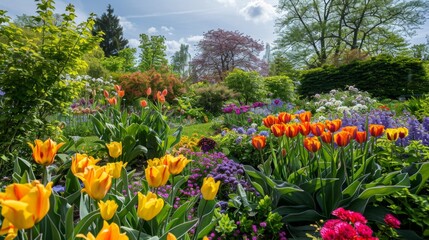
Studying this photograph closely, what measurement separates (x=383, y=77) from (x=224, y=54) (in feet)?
45.2

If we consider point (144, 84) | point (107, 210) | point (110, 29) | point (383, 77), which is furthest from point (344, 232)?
point (110, 29)

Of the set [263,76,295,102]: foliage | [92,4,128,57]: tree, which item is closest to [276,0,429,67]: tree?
[263,76,295,102]: foliage

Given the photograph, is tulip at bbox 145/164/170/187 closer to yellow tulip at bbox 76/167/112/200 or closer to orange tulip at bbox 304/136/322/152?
yellow tulip at bbox 76/167/112/200

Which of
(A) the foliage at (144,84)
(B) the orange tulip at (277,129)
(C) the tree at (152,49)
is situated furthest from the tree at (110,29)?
(B) the orange tulip at (277,129)

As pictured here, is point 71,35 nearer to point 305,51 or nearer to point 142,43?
point 142,43

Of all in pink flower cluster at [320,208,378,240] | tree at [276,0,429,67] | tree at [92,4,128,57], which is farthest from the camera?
tree at [92,4,128,57]

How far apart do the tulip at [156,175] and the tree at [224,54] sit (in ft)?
78.1

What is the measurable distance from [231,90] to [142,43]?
14.2 meters

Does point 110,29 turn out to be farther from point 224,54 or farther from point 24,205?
point 24,205

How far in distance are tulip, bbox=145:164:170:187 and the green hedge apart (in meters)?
14.4

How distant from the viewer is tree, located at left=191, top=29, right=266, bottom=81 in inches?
979

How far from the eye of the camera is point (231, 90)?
37.3 feet

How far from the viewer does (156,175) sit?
1.16 meters

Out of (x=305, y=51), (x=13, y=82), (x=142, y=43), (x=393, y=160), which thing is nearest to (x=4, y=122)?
(x=13, y=82)
